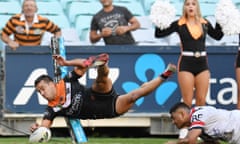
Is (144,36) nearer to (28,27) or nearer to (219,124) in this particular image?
(28,27)

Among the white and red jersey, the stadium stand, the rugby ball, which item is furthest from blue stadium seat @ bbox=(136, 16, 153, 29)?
the white and red jersey

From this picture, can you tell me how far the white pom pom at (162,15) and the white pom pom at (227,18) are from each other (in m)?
0.62

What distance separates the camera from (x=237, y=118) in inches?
330

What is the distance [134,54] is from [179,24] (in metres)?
1.16

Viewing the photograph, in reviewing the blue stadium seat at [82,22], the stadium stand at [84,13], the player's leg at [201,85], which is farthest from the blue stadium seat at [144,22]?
the player's leg at [201,85]

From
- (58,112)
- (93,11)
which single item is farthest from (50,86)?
(93,11)

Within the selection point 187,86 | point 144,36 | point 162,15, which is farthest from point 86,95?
point 144,36

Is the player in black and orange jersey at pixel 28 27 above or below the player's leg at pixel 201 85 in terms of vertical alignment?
above

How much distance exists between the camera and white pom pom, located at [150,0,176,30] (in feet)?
35.2

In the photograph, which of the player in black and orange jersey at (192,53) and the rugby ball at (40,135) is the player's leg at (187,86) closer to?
the player in black and orange jersey at (192,53)

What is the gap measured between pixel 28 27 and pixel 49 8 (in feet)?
7.38

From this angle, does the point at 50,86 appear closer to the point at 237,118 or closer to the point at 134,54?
the point at 237,118

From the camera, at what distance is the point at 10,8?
539 inches

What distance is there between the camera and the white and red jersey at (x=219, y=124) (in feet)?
27.0
